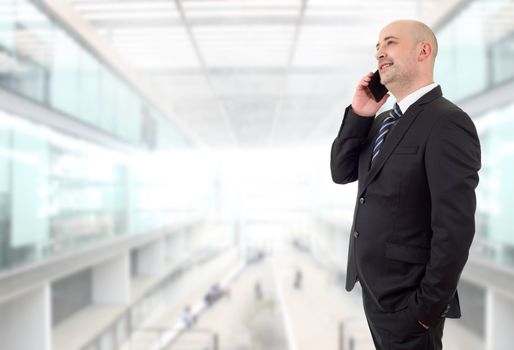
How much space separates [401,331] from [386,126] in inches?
18.2

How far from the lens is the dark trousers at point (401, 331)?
0.95 m

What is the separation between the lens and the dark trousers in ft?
3.12

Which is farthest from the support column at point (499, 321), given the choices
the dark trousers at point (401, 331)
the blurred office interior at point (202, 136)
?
the dark trousers at point (401, 331)

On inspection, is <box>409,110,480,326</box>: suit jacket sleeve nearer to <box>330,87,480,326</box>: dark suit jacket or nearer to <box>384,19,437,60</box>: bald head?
<box>330,87,480,326</box>: dark suit jacket

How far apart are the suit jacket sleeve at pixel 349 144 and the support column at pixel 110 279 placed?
641 centimetres

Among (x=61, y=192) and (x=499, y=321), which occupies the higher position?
(x=61, y=192)

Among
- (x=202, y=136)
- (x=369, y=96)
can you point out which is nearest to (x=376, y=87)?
(x=369, y=96)

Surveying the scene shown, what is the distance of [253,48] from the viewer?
4.76m

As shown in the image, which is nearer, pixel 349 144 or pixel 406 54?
pixel 406 54

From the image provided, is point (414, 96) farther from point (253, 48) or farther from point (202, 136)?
point (202, 136)

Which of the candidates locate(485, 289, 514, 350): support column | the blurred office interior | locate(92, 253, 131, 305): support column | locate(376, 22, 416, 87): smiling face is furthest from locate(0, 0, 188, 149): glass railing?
locate(485, 289, 514, 350): support column

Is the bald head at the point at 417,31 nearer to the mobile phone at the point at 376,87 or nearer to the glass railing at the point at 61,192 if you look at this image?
the mobile phone at the point at 376,87

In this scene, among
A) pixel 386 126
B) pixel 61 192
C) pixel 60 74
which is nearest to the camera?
pixel 386 126

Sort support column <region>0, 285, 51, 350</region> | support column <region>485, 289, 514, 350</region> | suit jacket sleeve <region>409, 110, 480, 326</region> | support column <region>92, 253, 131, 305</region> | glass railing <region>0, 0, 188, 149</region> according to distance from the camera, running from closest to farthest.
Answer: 1. suit jacket sleeve <region>409, 110, 480, 326</region>
2. glass railing <region>0, 0, 188, 149</region>
3. support column <region>485, 289, 514, 350</region>
4. support column <region>0, 285, 51, 350</region>
5. support column <region>92, 253, 131, 305</region>
